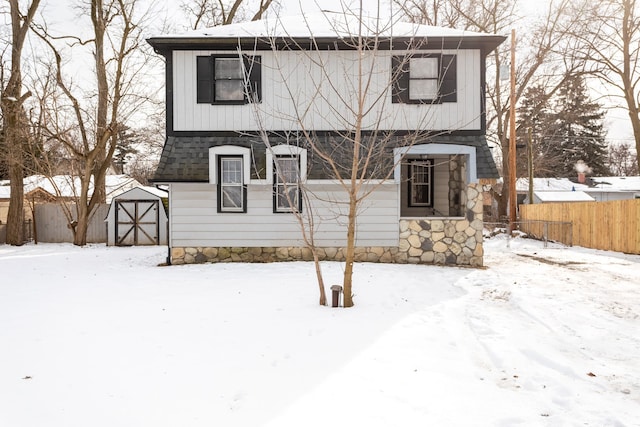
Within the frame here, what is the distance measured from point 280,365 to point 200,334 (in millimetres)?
1385

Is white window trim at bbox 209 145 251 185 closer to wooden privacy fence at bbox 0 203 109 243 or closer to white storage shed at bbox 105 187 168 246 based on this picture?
white storage shed at bbox 105 187 168 246

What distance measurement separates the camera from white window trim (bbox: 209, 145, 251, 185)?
10.9 m

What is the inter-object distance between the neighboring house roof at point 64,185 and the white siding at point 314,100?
9.58 m

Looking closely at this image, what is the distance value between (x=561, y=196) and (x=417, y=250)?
2701 centimetres

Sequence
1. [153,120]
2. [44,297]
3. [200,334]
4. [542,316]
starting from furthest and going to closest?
[153,120], [44,297], [542,316], [200,334]

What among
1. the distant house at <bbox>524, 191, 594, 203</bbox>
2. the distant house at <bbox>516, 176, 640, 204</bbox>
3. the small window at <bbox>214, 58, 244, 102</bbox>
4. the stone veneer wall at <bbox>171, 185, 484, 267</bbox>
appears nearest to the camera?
the stone veneer wall at <bbox>171, 185, 484, 267</bbox>

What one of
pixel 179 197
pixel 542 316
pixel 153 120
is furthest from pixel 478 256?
pixel 153 120

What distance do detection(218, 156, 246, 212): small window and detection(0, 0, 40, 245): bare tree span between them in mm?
11211

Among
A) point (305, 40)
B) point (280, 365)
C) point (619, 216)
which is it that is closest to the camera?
point (280, 365)

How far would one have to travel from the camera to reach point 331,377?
3873mm

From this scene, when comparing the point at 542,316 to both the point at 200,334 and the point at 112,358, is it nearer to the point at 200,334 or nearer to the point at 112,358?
the point at 200,334

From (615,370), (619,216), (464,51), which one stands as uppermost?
(464,51)

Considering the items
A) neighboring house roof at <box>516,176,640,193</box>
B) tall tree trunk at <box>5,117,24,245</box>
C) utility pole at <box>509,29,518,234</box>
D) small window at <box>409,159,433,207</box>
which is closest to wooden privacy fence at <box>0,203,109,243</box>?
tall tree trunk at <box>5,117,24,245</box>

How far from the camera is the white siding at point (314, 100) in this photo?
10.8m
